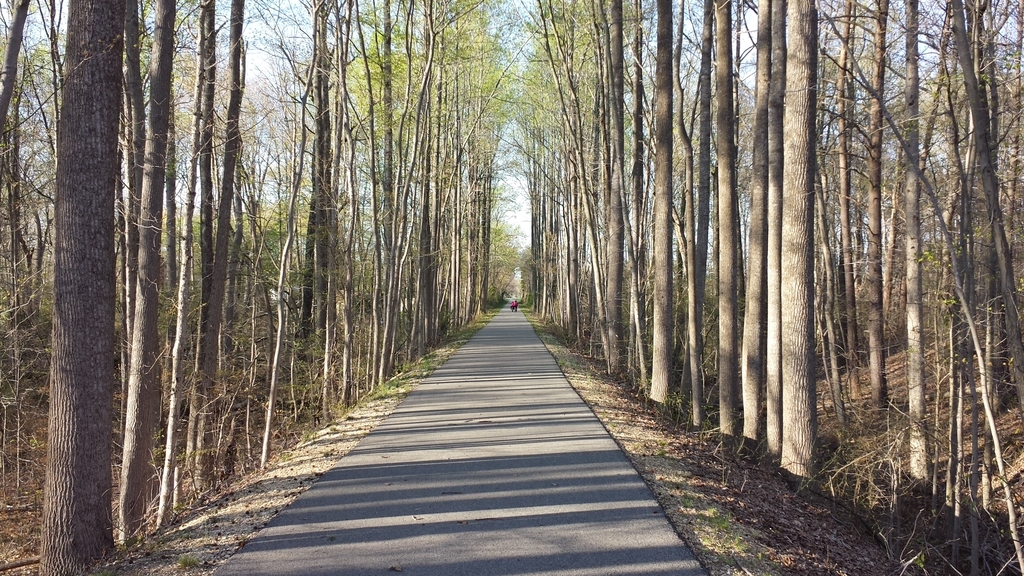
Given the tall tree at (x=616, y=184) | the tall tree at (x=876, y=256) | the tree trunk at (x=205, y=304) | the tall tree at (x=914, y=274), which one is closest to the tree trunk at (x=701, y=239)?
the tall tree at (x=616, y=184)

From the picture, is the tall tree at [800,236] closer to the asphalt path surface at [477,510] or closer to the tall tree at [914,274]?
the tall tree at [914,274]

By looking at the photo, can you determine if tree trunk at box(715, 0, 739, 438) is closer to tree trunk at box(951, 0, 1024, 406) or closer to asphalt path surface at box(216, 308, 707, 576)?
asphalt path surface at box(216, 308, 707, 576)

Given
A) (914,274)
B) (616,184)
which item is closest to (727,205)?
(914,274)

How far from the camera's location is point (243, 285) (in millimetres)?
19797

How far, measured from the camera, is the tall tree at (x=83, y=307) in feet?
16.5

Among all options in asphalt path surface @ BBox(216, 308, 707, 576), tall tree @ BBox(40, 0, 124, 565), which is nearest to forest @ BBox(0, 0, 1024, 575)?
tall tree @ BBox(40, 0, 124, 565)

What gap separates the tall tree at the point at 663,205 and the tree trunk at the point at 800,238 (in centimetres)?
355

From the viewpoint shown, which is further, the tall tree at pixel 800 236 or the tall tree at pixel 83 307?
the tall tree at pixel 800 236

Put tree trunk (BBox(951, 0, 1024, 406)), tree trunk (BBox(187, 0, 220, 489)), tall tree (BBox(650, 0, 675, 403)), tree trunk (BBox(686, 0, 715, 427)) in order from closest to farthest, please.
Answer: tree trunk (BBox(951, 0, 1024, 406)), tree trunk (BBox(187, 0, 220, 489)), tree trunk (BBox(686, 0, 715, 427)), tall tree (BBox(650, 0, 675, 403))

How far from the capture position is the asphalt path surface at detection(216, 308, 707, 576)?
15.0 feet

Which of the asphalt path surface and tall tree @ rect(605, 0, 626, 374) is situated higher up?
tall tree @ rect(605, 0, 626, 374)

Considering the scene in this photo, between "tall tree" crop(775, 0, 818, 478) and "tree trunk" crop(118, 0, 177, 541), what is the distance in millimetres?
8243

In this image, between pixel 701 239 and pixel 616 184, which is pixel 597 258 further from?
pixel 701 239

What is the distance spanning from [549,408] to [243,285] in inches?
519
